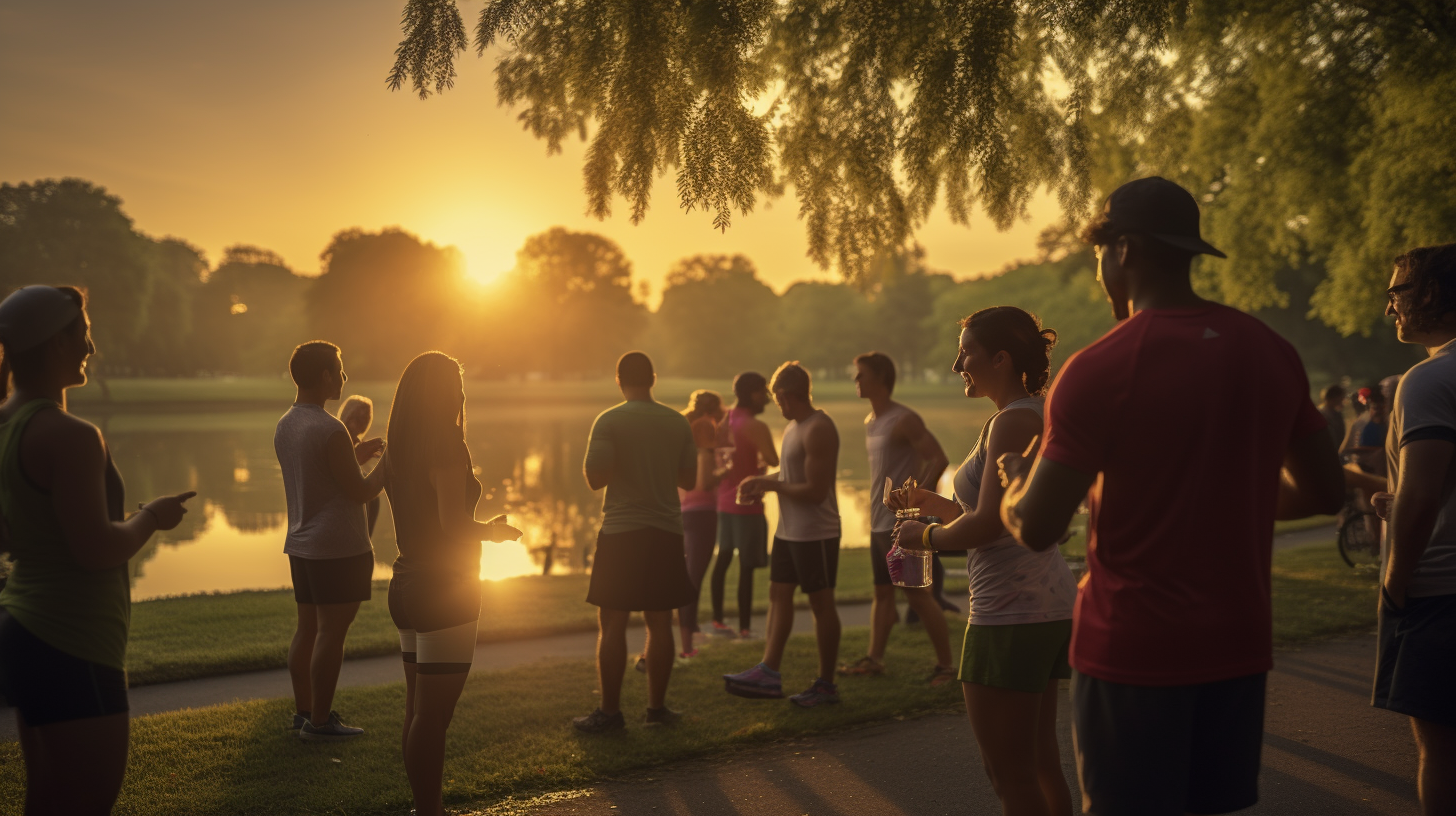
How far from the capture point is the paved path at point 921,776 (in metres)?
4.71

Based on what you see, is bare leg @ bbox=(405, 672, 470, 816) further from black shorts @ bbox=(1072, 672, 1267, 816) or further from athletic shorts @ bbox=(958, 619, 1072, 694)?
black shorts @ bbox=(1072, 672, 1267, 816)

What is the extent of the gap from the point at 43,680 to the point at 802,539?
14.7ft

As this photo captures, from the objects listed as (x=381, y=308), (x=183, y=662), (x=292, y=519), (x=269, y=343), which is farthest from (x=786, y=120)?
(x=269, y=343)

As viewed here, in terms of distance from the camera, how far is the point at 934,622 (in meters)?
6.75

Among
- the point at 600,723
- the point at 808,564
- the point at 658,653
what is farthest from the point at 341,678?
the point at 808,564

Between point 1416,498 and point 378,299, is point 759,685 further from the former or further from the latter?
point 378,299

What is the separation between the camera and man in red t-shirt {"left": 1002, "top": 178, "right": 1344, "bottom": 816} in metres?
2.20

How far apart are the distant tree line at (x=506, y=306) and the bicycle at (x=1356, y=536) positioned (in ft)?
13.5

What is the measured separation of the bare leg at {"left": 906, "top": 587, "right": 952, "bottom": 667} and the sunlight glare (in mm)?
8819

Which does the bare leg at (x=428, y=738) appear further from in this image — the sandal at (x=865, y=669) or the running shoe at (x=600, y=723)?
the sandal at (x=865, y=669)

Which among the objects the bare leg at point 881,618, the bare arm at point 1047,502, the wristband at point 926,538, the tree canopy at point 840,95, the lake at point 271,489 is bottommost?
the lake at point 271,489

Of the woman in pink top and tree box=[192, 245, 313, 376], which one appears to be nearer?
the woman in pink top

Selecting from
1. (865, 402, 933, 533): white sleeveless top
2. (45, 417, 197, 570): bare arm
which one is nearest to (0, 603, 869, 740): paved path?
(865, 402, 933, 533): white sleeveless top

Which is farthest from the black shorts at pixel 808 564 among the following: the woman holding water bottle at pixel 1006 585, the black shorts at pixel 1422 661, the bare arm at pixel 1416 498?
the bare arm at pixel 1416 498
